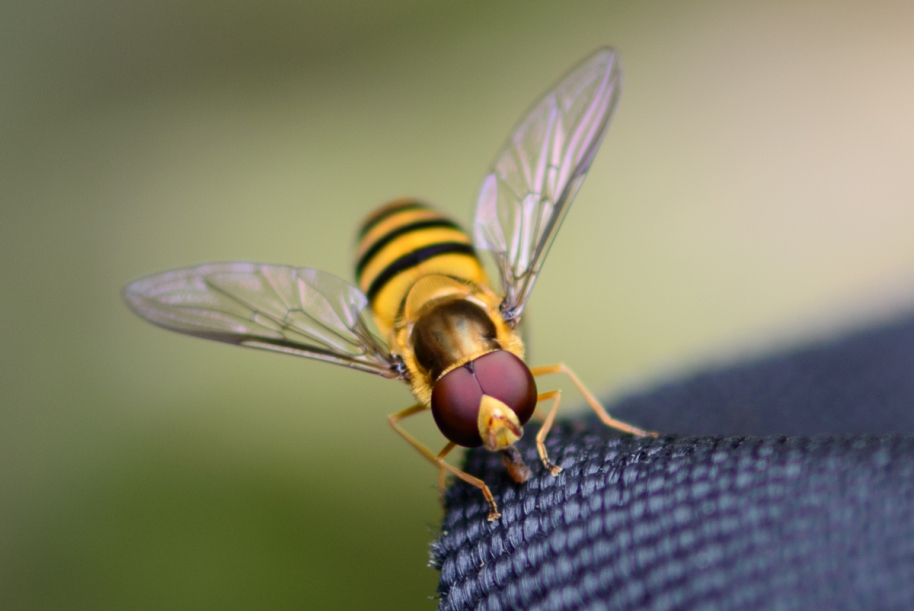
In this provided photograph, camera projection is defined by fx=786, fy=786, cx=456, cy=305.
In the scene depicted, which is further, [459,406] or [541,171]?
[541,171]

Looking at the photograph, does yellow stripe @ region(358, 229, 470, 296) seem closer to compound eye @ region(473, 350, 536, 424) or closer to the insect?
the insect

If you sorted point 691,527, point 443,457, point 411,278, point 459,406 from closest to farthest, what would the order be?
1. point 691,527
2. point 459,406
3. point 443,457
4. point 411,278

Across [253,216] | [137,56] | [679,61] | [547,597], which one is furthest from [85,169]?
[547,597]

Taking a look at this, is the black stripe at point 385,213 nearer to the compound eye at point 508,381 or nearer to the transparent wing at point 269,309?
the transparent wing at point 269,309

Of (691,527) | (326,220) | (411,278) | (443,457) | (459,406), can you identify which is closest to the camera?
(691,527)

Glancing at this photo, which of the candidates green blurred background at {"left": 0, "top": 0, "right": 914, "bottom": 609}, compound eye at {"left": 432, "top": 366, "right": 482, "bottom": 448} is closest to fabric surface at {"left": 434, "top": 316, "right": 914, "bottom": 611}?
compound eye at {"left": 432, "top": 366, "right": 482, "bottom": 448}

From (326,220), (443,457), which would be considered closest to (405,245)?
(443,457)

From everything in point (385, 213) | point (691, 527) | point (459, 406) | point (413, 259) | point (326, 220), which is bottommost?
point (691, 527)

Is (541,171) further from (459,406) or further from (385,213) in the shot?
(459,406)
